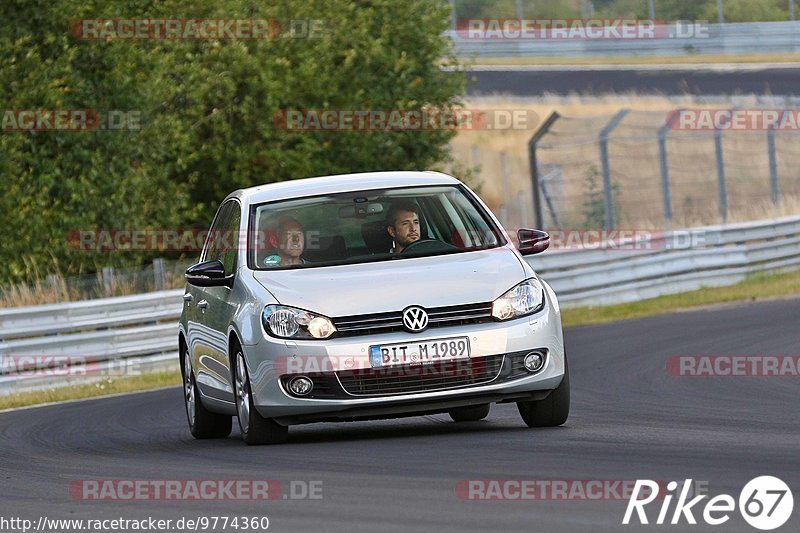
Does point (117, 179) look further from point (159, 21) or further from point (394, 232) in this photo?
point (394, 232)

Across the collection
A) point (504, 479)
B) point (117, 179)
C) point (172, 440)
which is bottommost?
point (117, 179)

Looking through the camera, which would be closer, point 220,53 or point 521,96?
point 220,53

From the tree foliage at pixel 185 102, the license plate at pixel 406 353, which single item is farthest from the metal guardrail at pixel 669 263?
the license plate at pixel 406 353

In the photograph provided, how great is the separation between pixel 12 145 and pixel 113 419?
12268mm

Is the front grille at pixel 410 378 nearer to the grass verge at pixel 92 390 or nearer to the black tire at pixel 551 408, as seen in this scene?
the black tire at pixel 551 408

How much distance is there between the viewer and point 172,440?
1196 cm

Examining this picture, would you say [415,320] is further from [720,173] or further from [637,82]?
[637,82]

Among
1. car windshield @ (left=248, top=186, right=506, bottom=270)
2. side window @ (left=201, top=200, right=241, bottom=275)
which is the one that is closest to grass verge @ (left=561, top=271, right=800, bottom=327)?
side window @ (left=201, top=200, right=241, bottom=275)

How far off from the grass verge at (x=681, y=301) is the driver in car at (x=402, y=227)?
1193cm

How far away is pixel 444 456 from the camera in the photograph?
908 cm

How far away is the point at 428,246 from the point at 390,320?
3.47 feet

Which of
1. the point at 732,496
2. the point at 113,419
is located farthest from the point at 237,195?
the point at 732,496

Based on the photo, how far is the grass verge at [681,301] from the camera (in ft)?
76.8

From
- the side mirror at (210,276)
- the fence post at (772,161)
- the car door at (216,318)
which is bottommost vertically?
the fence post at (772,161)
